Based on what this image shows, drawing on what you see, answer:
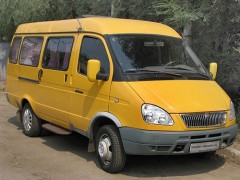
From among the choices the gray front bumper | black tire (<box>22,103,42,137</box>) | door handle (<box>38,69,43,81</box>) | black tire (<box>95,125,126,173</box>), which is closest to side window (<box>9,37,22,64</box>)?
black tire (<box>22,103,42,137</box>)

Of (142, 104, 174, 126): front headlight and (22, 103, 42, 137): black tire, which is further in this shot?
(22, 103, 42, 137): black tire

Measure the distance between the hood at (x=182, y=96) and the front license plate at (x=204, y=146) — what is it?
0.47m

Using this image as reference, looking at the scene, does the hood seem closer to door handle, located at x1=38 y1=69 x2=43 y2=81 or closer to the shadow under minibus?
the shadow under minibus

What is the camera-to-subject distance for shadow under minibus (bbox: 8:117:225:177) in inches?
246

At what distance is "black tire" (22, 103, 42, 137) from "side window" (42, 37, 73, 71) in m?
1.15

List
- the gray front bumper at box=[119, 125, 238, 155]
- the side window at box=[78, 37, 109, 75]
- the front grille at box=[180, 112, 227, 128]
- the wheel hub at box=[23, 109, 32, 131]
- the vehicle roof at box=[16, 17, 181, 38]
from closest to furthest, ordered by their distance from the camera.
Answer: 1. the gray front bumper at box=[119, 125, 238, 155]
2. the front grille at box=[180, 112, 227, 128]
3. the side window at box=[78, 37, 109, 75]
4. the vehicle roof at box=[16, 17, 181, 38]
5. the wheel hub at box=[23, 109, 32, 131]

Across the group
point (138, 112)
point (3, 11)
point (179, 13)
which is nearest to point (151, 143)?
point (138, 112)

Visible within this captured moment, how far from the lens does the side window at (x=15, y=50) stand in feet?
29.8

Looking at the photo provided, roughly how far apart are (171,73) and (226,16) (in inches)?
117

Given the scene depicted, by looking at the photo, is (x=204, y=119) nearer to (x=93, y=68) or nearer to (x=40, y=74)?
(x=93, y=68)

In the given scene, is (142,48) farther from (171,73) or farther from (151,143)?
(151,143)

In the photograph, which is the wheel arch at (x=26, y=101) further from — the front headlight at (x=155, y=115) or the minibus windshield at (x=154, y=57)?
the front headlight at (x=155, y=115)

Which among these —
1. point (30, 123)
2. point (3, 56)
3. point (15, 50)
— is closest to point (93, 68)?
point (30, 123)

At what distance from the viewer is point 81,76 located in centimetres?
674
